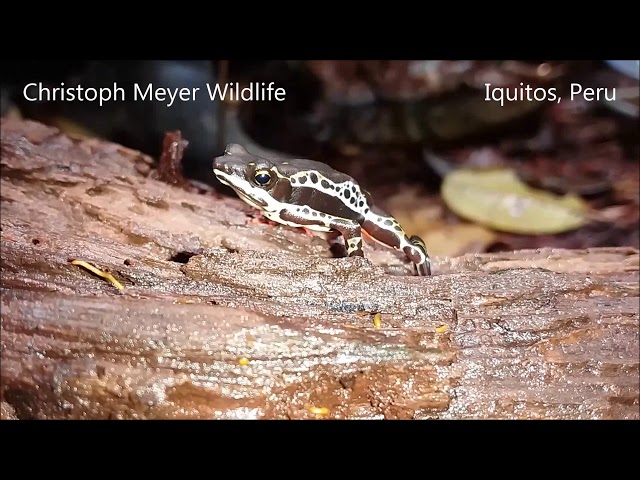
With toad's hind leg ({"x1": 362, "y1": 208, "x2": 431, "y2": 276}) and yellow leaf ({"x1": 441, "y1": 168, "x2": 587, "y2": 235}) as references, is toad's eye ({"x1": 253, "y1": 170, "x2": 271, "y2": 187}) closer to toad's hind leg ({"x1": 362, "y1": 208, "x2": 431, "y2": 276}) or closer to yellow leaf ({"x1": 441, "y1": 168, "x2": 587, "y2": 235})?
toad's hind leg ({"x1": 362, "y1": 208, "x2": 431, "y2": 276})

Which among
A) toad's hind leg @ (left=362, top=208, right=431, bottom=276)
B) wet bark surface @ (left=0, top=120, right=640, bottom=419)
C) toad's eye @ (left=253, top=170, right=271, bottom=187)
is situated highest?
toad's eye @ (left=253, top=170, right=271, bottom=187)

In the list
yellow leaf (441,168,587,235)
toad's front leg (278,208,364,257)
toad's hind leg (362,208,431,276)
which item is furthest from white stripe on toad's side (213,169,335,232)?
yellow leaf (441,168,587,235)

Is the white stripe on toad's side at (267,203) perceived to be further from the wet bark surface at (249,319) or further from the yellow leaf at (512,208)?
the yellow leaf at (512,208)

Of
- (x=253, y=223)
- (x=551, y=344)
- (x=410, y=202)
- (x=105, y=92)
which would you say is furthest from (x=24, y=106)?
(x=551, y=344)

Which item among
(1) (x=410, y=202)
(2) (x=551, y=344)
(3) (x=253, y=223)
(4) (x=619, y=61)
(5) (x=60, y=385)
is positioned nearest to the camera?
(5) (x=60, y=385)

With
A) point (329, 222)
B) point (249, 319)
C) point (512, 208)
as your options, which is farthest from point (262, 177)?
point (512, 208)

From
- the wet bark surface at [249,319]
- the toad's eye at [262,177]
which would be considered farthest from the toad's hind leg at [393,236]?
the toad's eye at [262,177]
